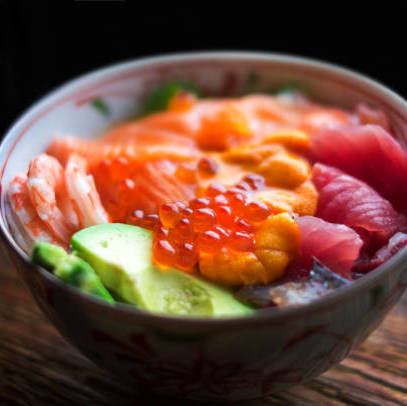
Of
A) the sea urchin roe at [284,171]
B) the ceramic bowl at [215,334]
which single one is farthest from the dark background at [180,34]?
the sea urchin roe at [284,171]

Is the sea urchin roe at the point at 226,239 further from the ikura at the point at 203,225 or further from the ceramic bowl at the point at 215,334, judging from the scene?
the ceramic bowl at the point at 215,334

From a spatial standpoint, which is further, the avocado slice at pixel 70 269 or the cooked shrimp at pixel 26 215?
the cooked shrimp at pixel 26 215

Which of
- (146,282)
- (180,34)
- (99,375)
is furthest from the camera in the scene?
(180,34)

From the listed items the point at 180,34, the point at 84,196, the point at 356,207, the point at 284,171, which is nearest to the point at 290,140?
the point at 284,171

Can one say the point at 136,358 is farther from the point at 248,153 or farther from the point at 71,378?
the point at 248,153

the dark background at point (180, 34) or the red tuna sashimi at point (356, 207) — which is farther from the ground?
the dark background at point (180, 34)

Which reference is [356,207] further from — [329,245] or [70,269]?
[70,269]
